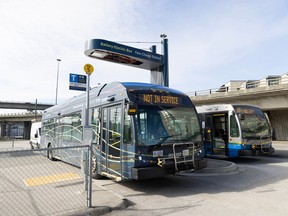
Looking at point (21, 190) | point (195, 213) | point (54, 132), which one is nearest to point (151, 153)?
point (195, 213)

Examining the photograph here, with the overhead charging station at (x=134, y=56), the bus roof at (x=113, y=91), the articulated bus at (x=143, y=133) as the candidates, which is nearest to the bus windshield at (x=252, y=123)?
the overhead charging station at (x=134, y=56)

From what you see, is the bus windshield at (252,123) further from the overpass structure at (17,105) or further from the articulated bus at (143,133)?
the overpass structure at (17,105)

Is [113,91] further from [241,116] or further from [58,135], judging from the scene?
[241,116]

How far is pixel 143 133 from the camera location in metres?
6.62

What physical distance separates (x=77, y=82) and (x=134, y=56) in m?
6.76

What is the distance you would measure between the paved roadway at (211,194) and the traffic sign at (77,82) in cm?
322

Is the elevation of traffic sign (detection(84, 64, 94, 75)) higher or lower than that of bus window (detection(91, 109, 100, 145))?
higher

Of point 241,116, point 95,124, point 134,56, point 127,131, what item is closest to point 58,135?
point 95,124

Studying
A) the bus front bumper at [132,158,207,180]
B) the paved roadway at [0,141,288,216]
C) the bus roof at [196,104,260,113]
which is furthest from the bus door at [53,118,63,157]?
the bus roof at [196,104,260,113]

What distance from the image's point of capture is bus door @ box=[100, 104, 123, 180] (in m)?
7.17

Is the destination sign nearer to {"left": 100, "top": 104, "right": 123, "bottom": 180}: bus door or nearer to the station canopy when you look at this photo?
{"left": 100, "top": 104, "right": 123, "bottom": 180}: bus door

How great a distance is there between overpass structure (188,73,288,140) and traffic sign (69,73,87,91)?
20908mm

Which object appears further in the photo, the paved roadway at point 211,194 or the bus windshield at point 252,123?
the bus windshield at point 252,123

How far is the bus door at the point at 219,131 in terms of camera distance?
12773 mm
